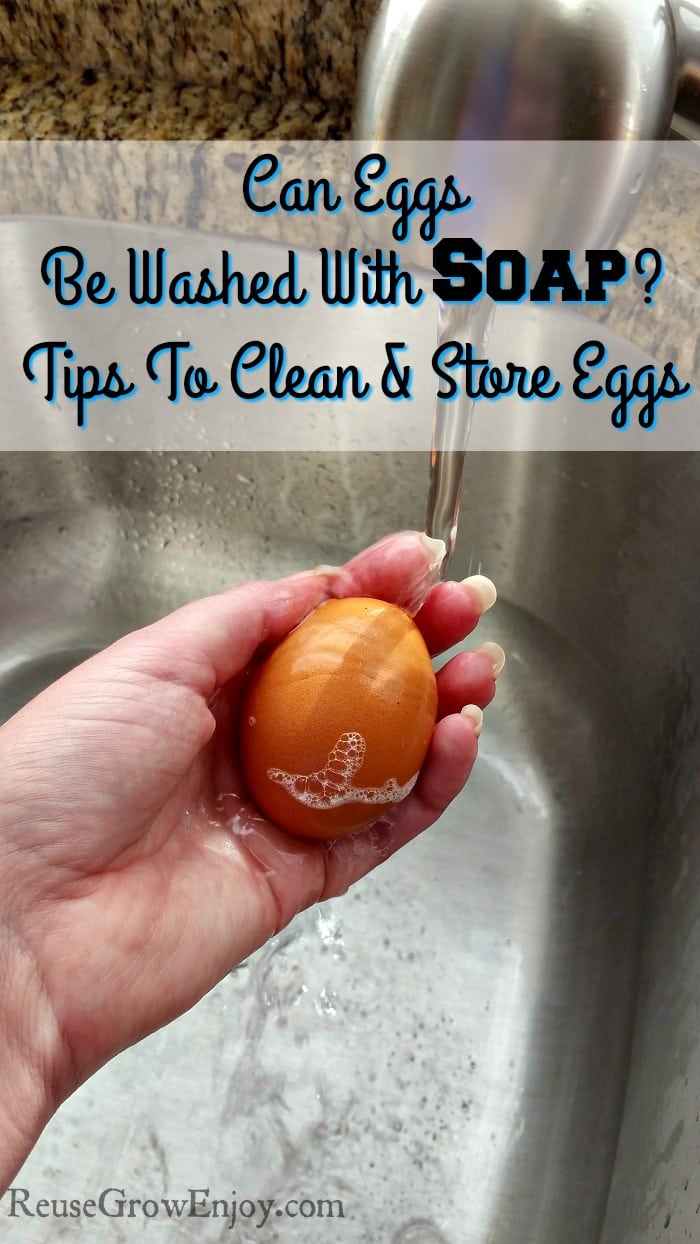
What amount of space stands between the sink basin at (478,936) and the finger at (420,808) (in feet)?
0.69

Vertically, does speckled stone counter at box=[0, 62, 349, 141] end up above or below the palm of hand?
above

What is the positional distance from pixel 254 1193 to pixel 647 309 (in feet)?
2.55

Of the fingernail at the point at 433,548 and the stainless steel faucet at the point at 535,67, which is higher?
the stainless steel faucet at the point at 535,67

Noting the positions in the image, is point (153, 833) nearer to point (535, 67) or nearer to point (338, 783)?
point (338, 783)

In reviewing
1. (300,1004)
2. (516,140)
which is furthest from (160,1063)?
(516,140)

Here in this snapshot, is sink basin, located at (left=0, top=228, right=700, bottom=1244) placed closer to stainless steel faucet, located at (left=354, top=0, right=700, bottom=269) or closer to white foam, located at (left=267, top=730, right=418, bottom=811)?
white foam, located at (left=267, top=730, right=418, bottom=811)

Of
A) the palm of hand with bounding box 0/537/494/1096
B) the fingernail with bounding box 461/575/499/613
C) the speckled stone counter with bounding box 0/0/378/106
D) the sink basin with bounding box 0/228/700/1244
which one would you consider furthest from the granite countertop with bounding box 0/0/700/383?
the palm of hand with bounding box 0/537/494/1096

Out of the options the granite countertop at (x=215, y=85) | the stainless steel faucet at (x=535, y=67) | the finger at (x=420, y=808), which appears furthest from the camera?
the granite countertop at (x=215, y=85)

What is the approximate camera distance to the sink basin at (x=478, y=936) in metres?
0.77

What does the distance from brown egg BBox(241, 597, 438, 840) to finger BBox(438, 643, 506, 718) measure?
75 mm

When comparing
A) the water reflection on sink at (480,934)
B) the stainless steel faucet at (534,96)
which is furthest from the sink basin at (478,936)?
the stainless steel faucet at (534,96)

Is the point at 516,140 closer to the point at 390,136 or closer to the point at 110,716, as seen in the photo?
the point at 390,136

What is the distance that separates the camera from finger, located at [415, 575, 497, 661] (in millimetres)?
747

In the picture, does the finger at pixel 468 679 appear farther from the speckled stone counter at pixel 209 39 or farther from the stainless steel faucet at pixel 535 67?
the speckled stone counter at pixel 209 39
